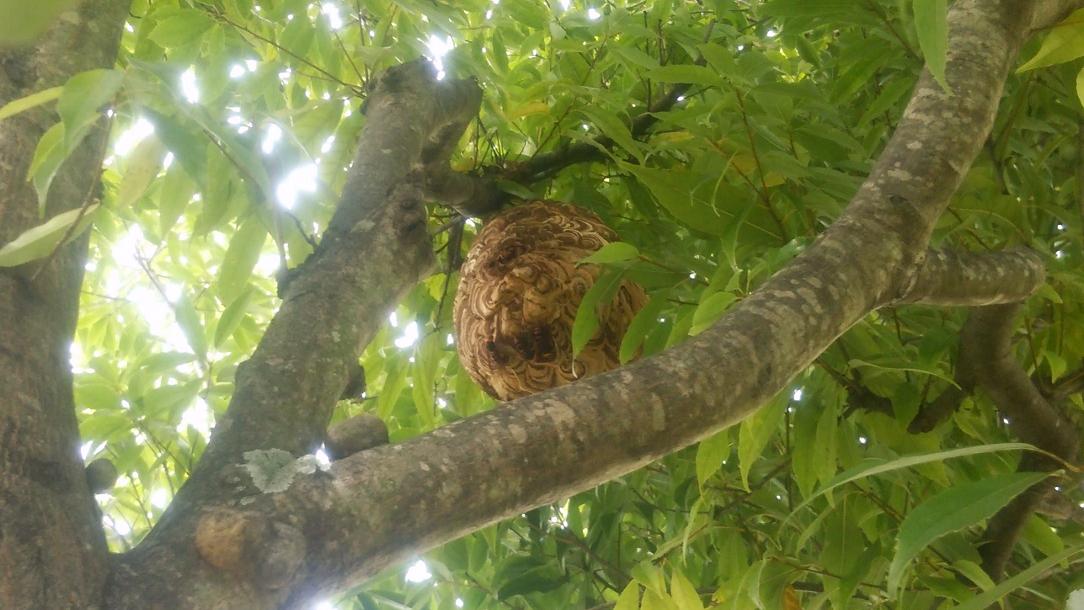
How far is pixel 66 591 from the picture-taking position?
42 cm

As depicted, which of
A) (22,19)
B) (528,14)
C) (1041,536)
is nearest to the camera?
(22,19)

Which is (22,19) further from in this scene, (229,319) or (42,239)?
(229,319)

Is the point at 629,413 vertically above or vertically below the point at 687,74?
below

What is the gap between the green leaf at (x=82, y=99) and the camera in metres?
0.45

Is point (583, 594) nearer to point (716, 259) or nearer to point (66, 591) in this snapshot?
point (716, 259)

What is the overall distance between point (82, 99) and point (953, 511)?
18.1 inches

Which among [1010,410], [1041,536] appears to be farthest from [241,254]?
[1041,536]

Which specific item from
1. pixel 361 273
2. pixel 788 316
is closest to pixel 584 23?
pixel 361 273

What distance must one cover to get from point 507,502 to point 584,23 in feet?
2.93

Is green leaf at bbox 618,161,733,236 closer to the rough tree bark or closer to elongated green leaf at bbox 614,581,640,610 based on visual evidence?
the rough tree bark

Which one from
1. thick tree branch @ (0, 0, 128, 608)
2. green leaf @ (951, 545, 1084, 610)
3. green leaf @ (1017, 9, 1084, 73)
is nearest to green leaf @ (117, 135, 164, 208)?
thick tree branch @ (0, 0, 128, 608)

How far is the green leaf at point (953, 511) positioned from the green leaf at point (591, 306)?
44cm

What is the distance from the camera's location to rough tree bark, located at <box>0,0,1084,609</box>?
0.43 meters

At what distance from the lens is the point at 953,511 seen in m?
0.45
